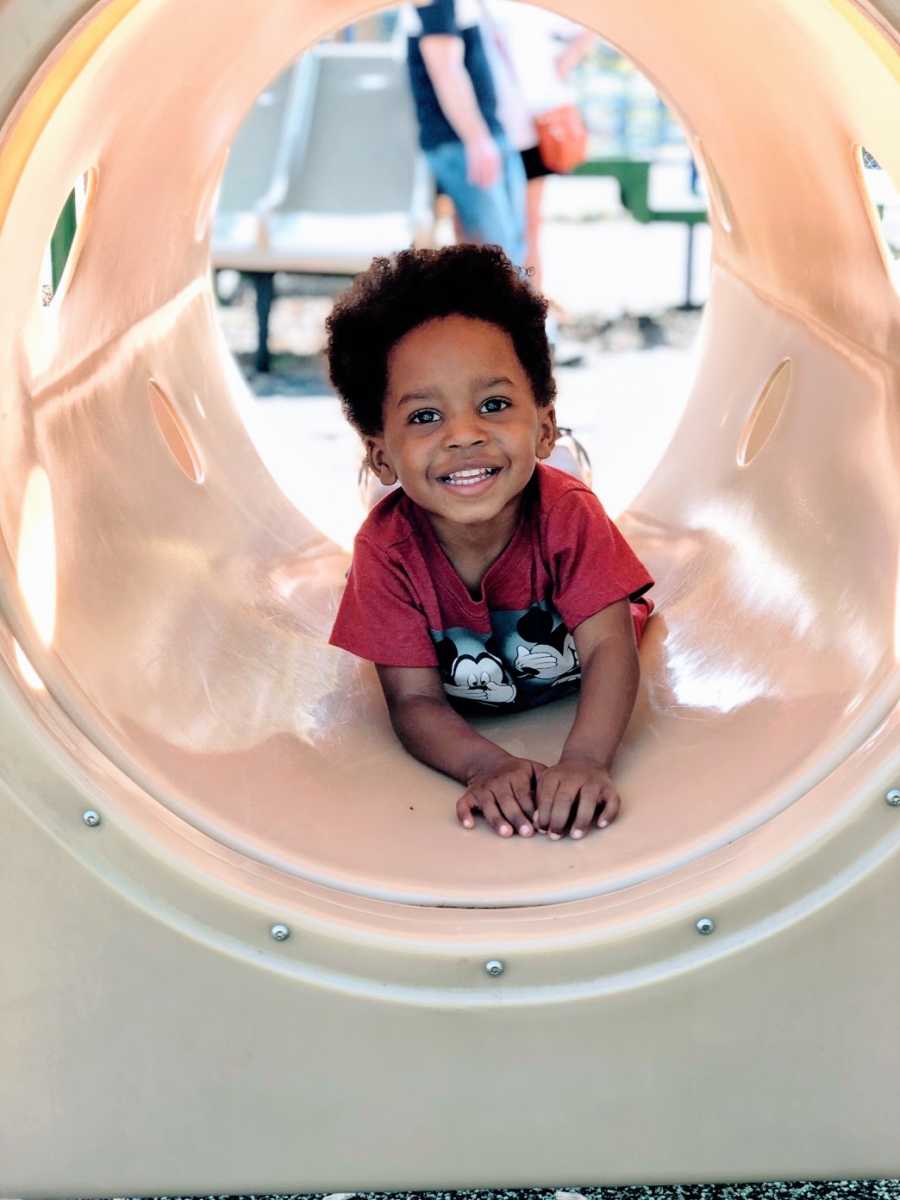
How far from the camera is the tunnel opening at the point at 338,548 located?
140cm

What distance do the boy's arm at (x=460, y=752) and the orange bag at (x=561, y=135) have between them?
297 cm

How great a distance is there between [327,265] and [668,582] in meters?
4.41

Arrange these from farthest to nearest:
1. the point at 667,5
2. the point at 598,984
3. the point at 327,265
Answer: the point at 327,265, the point at 667,5, the point at 598,984

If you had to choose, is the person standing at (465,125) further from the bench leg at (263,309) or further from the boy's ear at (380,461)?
the boy's ear at (380,461)

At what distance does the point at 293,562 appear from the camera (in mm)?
2312

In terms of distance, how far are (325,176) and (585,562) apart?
18.9ft

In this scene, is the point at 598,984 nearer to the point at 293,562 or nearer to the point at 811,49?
the point at 811,49

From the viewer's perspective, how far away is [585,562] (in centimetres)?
185

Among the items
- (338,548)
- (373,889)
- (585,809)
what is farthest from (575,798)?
(338,548)

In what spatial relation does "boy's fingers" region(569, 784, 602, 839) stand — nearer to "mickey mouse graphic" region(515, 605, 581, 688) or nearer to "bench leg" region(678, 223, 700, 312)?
"mickey mouse graphic" region(515, 605, 581, 688)

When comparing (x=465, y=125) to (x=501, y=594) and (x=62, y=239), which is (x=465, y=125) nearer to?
(x=62, y=239)

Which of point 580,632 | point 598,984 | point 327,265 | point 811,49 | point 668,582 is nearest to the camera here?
point 598,984

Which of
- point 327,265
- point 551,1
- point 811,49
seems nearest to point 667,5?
point 551,1

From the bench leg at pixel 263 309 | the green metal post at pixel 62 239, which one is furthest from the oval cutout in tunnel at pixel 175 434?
the bench leg at pixel 263 309
